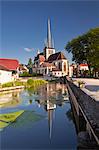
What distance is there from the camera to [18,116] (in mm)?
19000

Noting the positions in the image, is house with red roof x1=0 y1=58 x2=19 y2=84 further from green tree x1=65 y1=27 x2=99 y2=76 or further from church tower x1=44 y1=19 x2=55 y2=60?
church tower x1=44 y1=19 x2=55 y2=60

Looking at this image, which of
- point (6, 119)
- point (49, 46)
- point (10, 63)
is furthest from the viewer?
point (49, 46)

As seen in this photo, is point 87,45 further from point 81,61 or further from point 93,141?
point 93,141

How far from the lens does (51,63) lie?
102m

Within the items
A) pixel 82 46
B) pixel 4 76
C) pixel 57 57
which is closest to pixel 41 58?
pixel 57 57

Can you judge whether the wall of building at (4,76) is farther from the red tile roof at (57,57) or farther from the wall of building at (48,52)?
the wall of building at (48,52)

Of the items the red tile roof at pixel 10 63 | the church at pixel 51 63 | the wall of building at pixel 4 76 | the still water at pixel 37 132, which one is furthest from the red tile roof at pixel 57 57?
the still water at pixel 37 132

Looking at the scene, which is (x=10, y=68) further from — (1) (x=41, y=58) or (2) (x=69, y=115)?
(1) (x=41, y=58)

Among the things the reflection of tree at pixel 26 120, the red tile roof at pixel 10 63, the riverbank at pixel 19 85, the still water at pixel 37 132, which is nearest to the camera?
the still water at pixel 37 132

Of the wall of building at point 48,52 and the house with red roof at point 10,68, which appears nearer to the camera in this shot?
the house with red roof at point 10,68

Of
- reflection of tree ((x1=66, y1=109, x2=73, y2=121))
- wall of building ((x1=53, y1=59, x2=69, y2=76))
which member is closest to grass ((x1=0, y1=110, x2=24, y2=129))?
reflection of tree ((x1=66, y1=109, x2=73, y2=121))

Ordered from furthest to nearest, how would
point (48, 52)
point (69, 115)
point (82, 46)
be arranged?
point (48, 52) → point (82, 46) → point (69, 115)

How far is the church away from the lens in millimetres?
95512

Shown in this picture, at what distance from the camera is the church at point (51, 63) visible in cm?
9551
